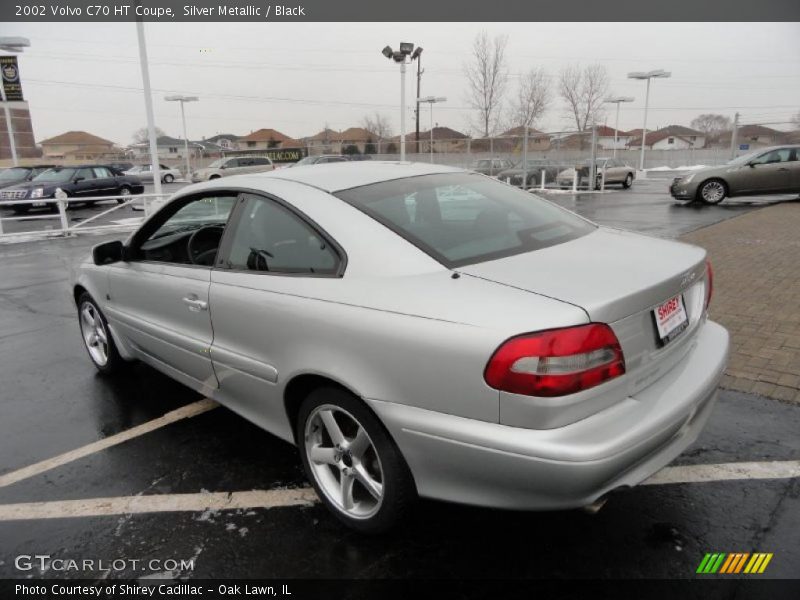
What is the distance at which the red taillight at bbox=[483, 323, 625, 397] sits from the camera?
1867 mm

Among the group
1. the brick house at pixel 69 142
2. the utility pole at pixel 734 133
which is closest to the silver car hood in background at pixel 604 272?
the utility pole at pixel 734 133

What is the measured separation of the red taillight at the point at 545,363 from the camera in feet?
6.13

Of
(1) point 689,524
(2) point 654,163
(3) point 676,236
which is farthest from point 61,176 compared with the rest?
(2) point 654,163

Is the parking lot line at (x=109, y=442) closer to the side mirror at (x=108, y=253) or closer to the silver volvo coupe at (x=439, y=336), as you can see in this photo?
the silver volvo coupe at (x=439, y=336)

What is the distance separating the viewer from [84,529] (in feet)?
8.59

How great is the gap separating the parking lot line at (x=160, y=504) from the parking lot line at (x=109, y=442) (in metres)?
0.32

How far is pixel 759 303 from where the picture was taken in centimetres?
550

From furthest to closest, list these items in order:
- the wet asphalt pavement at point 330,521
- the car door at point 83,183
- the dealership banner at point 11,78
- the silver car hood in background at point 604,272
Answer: the dealership banner at point 11,78 → the car door at point 83,183 → the wet asphalt pavement at point 330,521 → the silver car hood in background at point 604,272

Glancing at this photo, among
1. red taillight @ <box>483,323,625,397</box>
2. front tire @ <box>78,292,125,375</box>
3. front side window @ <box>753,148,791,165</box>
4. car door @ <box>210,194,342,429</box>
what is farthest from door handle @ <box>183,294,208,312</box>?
front side window @ <box>753,148,791,165</box>

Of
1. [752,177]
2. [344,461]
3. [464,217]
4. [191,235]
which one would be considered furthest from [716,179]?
[344,461]

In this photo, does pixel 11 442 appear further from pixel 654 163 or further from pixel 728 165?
pixel 654 163

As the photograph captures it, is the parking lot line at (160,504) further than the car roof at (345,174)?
No

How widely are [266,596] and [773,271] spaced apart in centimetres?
699

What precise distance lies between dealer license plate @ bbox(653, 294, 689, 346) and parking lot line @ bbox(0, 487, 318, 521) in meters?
1.77
